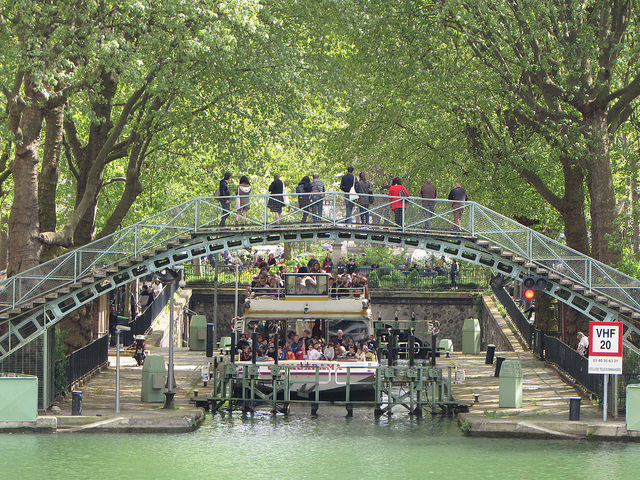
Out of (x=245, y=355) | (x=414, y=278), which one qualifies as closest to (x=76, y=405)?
(x=245, y=355)

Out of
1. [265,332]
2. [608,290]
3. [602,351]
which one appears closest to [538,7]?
[608,290]

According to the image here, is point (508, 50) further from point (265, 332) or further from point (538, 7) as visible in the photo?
point (265, 332)

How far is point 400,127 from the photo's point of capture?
40031 millimetres

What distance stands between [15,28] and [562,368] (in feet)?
66.8

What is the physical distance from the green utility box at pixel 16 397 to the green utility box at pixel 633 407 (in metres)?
14.0

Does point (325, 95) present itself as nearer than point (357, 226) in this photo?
No

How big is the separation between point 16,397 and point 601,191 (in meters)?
18.3

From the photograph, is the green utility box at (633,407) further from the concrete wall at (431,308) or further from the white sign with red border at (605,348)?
the concrete wall at (431,308)

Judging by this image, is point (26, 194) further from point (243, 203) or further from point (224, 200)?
point (243, 203)

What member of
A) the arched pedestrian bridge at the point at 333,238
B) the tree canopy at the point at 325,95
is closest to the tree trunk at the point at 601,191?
the tree canopy at the point at 325,95

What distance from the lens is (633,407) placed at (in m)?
24.8

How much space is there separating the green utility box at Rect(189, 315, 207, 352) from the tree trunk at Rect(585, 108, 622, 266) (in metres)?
20.4

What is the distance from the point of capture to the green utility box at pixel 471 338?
154 feet

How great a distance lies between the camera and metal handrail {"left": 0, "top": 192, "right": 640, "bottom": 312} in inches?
1136
